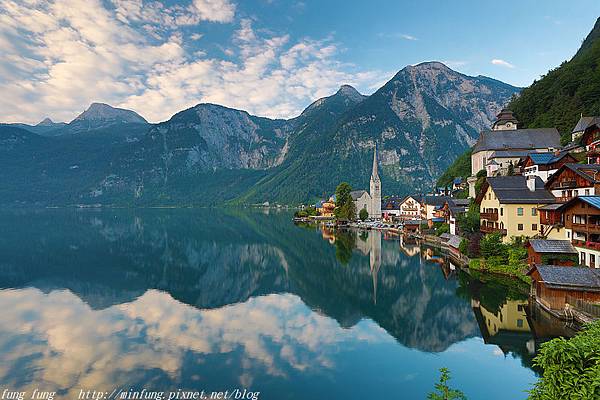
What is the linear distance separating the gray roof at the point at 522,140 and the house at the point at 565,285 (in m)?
49.0

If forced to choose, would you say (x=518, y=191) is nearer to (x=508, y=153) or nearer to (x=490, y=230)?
(x=490, y=230)

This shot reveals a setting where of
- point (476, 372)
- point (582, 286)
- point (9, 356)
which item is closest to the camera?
point (476, 372)

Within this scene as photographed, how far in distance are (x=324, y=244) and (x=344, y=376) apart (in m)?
Answer: 49.6

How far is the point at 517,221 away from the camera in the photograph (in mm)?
39906

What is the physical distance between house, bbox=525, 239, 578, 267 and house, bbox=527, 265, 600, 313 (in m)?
5.14

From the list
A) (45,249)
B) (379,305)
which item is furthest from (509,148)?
(45,249)

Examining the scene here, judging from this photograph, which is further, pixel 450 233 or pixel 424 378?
pixel 450 233

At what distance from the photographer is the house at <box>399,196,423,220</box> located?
95.1 metres

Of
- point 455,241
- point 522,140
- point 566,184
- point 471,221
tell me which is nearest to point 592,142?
point 566,184

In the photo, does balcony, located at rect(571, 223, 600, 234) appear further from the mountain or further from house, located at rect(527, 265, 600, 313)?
the mountain

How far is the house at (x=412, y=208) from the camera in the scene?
95.1 metres

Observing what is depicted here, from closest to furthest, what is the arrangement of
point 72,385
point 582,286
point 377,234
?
point 72,385 → point 582,286 → point 377,234

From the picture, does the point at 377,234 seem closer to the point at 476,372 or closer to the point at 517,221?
the point at 517,221

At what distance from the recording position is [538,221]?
39.2 meters
